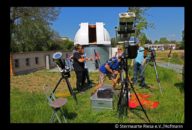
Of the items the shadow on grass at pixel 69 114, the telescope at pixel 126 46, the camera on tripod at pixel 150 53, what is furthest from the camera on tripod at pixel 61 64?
the camera on tripod at pixel 150 53

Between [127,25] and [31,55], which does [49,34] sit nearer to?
[31,55]

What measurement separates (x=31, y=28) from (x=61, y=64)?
2.10 ft

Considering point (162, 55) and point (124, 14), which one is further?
point (162, 55)

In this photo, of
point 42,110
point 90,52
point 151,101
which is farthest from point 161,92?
point 90,52

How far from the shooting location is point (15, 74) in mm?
3725

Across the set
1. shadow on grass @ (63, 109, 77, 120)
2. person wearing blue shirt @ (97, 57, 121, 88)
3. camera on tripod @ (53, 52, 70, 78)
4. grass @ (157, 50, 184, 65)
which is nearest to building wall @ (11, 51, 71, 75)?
camera on tripod @ (53, 52, 70, 78)

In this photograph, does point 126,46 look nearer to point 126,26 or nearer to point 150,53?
point 126,26

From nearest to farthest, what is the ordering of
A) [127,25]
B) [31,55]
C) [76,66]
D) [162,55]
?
[127,25] → [31,55] → [162,55] → [76,66]

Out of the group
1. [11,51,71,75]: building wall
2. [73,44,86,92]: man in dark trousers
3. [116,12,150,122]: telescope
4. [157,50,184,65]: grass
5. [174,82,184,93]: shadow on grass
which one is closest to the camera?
[157,50,184,65]: grass

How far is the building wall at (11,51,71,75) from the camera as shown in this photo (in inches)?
146

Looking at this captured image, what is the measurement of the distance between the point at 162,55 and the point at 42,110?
1824 millimetres

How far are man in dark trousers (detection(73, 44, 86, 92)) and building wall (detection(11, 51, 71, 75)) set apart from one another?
3.86ft

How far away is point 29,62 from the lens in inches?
156

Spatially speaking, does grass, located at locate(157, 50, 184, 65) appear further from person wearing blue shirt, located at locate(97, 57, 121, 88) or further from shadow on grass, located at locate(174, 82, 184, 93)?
person wearing blue shirt, located at locate(97, 57, 121, 88)
